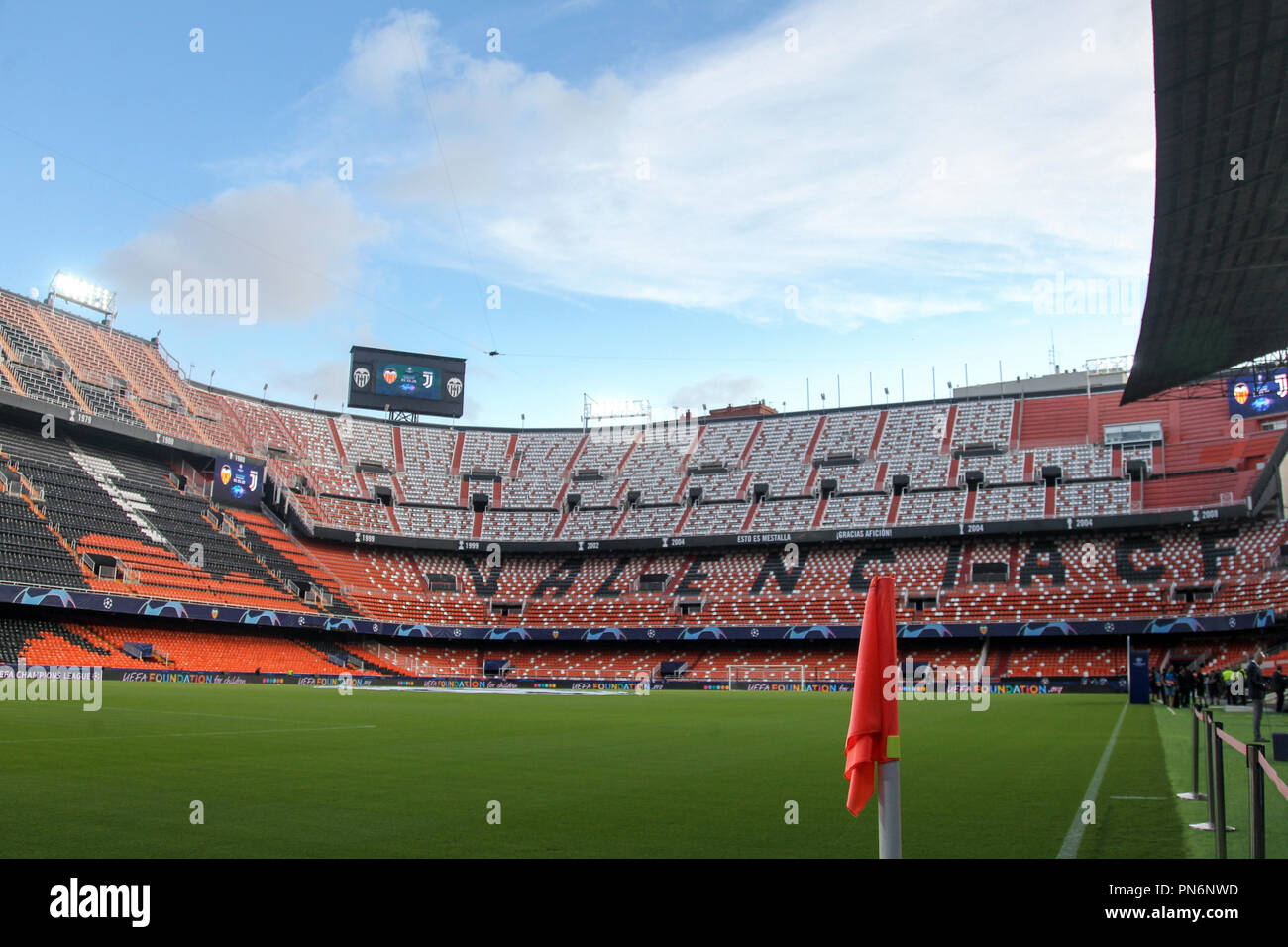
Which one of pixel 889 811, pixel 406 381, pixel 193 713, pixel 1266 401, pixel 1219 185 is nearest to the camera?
pixel 889 811

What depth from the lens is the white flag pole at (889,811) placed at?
4.24 metres

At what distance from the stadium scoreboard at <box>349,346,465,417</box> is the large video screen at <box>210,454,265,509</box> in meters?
10.1

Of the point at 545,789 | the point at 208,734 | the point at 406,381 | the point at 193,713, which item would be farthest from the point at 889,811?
the point at 406,381

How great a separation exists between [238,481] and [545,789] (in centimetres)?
5334

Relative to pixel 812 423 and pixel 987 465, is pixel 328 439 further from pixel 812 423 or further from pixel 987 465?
pixel 987 465

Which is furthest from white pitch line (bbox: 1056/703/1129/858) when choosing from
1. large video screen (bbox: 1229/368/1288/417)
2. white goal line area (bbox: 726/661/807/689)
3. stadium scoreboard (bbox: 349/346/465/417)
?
stadium scoreboard (bbox: 349/346/465/417)

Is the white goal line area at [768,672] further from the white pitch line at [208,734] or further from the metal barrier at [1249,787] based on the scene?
the metal barrier at [1249,787]

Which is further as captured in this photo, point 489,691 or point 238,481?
point 238,481

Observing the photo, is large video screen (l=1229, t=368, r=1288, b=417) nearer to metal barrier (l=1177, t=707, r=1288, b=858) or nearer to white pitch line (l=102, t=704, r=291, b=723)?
white pitch line (l=102, t=704, r=291, b=723)

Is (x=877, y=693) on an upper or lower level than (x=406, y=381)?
lower

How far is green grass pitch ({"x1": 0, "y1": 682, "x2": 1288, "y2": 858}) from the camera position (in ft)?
21.8

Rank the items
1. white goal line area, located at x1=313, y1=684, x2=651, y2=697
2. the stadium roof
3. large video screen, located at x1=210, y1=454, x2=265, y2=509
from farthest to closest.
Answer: large video screen, located at x1=210, y1=454, x2=265, y2=509 < white goal line area, located at x1=313, y1=684, x2=651, y2=697 < the stadium roof

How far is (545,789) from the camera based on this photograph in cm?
951

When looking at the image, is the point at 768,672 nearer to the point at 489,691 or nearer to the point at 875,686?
the point at 489,691
